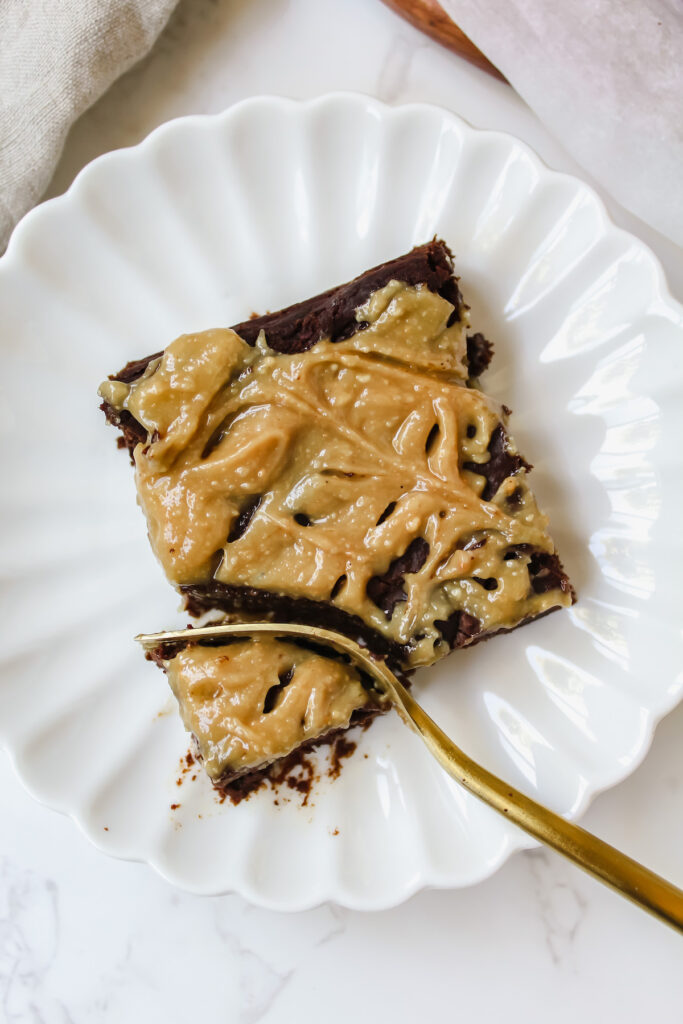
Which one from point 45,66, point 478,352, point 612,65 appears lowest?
point 478,352

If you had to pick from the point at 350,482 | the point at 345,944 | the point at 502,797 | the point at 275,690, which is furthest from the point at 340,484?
the point at 345,944

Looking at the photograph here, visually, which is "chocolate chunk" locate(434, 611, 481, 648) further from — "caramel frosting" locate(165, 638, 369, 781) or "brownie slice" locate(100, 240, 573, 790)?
"caramel frosting" locate(165, 638, 369, 781)

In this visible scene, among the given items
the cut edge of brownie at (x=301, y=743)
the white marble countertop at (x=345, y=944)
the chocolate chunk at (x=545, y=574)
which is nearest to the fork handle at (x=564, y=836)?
the cut edge of brownie at (x=301, y=743)

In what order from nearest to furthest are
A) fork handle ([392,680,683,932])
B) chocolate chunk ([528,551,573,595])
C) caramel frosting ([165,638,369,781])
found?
fork handle ([392,680,683,932]) → caramel frosting ([165,638,369,781]) → chocolate chunk ([528,551,573,595])

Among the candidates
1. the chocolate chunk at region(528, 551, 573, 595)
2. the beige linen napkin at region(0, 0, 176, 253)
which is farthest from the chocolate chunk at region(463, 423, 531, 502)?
the beige linen napkin at region(0, 0, 176, 253)

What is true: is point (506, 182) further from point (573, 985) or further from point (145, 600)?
point (573, 985)

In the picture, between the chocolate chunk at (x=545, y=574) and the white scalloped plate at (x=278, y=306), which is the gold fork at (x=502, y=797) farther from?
the chocolate chunk at (x=545, y=574)

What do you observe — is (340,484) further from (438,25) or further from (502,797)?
(438,25)
